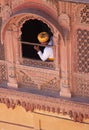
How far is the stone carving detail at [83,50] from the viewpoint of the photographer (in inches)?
323

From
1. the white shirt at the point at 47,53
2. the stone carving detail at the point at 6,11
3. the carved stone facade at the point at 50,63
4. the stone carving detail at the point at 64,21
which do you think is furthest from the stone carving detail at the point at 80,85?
the stone carving detail at the point at 6,11

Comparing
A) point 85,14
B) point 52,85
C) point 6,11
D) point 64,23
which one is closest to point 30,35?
point 6,11

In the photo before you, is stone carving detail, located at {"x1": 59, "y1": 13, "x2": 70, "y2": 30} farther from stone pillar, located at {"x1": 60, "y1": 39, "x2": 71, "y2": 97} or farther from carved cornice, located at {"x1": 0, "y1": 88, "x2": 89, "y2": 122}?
carved cornice, located at {"x1": 0, "y1": 88, "x2": 89, "y2": 122}

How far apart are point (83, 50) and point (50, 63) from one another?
69cm

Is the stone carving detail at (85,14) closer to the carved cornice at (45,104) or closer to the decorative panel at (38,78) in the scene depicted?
the decorative panel at (38,78)

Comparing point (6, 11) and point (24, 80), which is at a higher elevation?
point (6, 11)

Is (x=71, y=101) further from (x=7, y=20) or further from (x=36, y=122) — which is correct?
(x=7, y=20)

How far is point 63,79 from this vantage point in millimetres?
8734

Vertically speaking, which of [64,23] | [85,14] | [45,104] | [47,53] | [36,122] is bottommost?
[36,122]

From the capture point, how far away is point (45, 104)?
29.9 feet

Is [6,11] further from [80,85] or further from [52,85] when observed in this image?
[80,85]

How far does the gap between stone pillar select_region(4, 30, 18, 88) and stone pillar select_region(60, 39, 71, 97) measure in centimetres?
88

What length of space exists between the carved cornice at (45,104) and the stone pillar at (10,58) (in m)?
0.15

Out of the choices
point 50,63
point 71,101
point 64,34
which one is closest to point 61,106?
point 71,101
